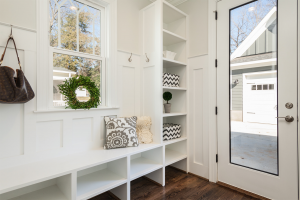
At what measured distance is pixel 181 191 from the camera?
211cm

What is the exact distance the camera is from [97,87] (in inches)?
85.0

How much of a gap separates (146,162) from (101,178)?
2.15 feet

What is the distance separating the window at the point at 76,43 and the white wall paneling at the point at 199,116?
1288 mm

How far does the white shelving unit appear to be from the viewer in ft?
4.84

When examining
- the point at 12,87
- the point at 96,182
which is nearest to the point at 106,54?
the point at 12,87

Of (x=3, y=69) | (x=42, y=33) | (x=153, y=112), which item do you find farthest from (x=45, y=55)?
(x=153, y=112)

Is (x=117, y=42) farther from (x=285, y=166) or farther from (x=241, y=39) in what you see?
(x=285, y=166)

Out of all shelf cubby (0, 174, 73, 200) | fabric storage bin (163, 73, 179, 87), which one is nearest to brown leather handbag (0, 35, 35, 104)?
shelf cubby (0, 174, 73, 200)

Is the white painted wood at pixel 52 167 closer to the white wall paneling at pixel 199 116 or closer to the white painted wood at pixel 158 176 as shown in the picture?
the white painted wood at pixel 158 176

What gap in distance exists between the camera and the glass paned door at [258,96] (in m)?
1.77

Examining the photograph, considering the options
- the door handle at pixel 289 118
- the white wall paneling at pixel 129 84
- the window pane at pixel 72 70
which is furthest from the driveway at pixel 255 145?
the window pane at pixel 72 70

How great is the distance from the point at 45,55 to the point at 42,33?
21 cm

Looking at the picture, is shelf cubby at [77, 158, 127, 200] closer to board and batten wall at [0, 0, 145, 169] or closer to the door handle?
board and batten wall at [0, 0, 145, 169]

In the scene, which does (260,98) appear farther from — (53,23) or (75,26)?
(53,23)
